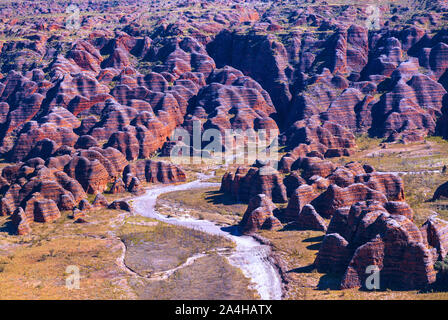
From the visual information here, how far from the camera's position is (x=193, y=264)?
4475cm

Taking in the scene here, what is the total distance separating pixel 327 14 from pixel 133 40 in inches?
2720

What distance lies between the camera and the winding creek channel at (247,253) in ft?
129

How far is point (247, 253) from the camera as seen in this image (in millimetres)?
47281

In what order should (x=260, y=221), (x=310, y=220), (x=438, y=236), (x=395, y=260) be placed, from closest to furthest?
1. (x=395, y=260)
2. (x=438, y=236)
3. (x=310, y=220)
4. (x=260, y=221)

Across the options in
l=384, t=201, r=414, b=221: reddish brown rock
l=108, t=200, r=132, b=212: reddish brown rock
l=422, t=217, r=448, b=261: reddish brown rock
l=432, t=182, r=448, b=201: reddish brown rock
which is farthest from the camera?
l=108, t=200, r=132, b=212: reddish brown rock

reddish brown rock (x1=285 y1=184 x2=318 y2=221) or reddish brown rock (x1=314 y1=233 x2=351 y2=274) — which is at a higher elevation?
reddish brown rock (x1=285 y1=184 x2=318 y2=221)

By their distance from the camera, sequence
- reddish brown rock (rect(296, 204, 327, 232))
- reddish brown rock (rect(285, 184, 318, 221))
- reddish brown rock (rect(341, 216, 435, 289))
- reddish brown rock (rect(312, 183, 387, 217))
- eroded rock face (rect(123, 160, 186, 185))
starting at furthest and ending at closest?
eroded rock face (rect(123, 160, 186, 185)), reddish brown rock (rect(285, 184, 318, 221)), reddish brown rock (rect(312, 183, 387, 217)), reddish brown rock (rect(296, 204, 327, 232)), reddish brown rock (rect(341, 216, 435, 289))

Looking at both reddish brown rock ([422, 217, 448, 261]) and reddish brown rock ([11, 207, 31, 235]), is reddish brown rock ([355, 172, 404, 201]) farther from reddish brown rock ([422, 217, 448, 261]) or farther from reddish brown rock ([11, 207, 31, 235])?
reddish brown rock ([11, 207, 31, 235])

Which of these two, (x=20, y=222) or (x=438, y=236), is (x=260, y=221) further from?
Answer: (x=20, y=222)

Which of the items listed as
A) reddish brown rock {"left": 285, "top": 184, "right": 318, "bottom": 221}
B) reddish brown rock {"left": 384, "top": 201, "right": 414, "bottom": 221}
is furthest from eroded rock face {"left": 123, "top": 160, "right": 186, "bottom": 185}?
reddish brown rock {"left": 384, "top": 201, "right": 414, "bottom": 221}

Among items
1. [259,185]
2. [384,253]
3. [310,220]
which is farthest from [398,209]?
[259,185]

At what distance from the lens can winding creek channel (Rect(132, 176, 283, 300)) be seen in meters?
39.2
